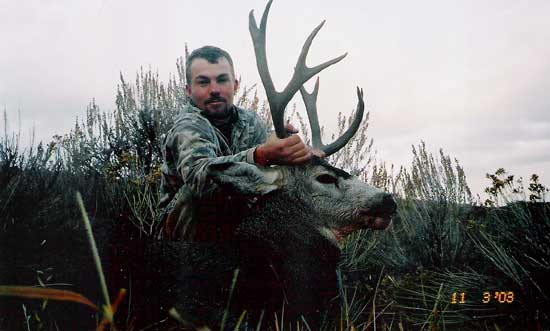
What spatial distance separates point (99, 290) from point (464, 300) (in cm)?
186

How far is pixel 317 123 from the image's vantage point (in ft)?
8.18

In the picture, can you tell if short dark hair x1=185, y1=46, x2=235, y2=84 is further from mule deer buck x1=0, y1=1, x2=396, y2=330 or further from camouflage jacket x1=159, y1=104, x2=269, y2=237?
mule deer buck x1=0, y1=1, x2=396, y2=330

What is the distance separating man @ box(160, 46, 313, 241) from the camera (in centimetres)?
200

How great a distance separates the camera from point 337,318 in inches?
84.5

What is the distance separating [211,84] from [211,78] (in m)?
0.03

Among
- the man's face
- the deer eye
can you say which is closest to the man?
the man's face

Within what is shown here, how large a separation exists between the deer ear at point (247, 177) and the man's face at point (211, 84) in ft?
2.06

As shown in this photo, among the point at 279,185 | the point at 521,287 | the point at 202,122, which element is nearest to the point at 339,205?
the point at 279,185

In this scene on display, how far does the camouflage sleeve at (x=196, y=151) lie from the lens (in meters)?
2.04

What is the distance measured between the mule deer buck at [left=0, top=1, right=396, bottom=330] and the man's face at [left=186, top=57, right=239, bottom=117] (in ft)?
1.48

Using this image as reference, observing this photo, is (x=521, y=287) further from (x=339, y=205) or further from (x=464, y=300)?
(x=339, y=205)
